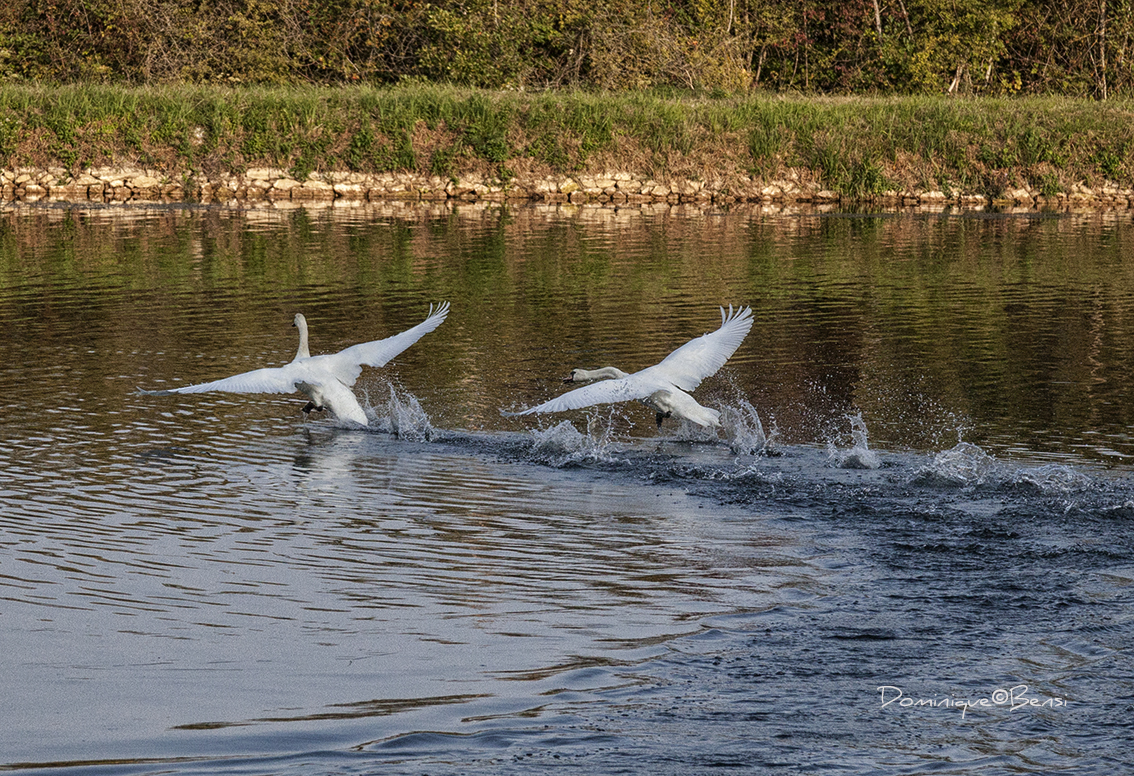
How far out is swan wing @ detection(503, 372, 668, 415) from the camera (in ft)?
33.5

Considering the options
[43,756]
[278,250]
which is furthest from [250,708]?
[278,250]

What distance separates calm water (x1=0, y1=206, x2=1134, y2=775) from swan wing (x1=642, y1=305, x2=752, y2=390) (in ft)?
1.39

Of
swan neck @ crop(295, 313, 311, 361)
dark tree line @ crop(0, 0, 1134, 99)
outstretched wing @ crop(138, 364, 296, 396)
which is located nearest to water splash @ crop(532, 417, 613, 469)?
outstretched wing @ crop(138, 364, 296, 396)

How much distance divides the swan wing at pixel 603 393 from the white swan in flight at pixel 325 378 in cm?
182

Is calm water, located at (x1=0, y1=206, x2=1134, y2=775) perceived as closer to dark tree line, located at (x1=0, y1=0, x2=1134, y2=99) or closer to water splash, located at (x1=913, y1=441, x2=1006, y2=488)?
water splash, located at (x1=913, y1=441, x2=1006, y2=488)

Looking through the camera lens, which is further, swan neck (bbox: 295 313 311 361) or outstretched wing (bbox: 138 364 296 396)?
swan neck (bbox: 295 313 311 361)

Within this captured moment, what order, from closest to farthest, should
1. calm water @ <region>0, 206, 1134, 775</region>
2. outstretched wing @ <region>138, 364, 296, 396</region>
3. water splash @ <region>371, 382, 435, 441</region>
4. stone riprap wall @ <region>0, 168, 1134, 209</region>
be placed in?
calm water @ <region>0, 206, 1134, 775</region> → outstretched wing @ <region>138, 364, 296, 396</region> → water splash @ <region>371, 382, 435, 441</region> → stone riprap wall @ <region>0, 168, 1134, 209</region>

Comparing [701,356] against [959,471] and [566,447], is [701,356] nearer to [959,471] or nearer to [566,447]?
[566,447]

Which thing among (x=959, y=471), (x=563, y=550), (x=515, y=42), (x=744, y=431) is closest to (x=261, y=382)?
(x=744, y=431)

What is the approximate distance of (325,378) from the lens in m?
11.8

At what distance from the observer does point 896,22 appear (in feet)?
152

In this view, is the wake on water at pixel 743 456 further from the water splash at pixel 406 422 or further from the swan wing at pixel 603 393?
the swan wing at pixel 603 393

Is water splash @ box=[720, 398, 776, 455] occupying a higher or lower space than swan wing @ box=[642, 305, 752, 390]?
lower

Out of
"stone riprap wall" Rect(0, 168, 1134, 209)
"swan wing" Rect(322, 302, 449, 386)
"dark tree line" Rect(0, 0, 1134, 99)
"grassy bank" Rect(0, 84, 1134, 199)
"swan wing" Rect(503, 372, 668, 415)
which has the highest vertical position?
"dark tree line" Rect(0, 0, 1134, 99)
